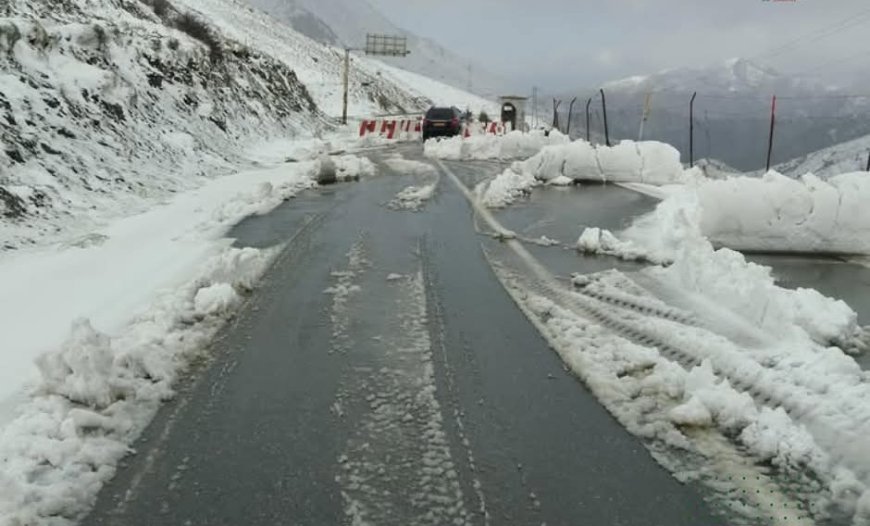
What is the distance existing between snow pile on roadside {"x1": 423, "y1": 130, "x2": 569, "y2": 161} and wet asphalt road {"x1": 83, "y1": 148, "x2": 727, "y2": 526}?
1802 cm

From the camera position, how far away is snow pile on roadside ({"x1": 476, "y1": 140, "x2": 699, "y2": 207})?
1775 centimetres

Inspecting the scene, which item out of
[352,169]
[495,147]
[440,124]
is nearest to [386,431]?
[352,169]

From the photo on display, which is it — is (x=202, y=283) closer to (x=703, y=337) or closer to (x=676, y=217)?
(x=703, y=337)

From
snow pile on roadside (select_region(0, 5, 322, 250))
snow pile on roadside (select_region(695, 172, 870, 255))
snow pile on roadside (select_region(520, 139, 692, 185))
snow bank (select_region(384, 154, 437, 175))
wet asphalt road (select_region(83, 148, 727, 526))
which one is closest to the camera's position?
wet asphalt road (select_region(83, 148, 727, 526))

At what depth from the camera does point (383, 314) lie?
627 cm

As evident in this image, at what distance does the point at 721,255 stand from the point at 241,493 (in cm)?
580

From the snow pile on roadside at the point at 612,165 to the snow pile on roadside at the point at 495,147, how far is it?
6435 mm

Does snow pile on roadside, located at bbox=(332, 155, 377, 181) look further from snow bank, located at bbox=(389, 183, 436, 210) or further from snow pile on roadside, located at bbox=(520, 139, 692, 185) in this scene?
snow pile on roadside, located at bbox=(520, 139, 692, 185)

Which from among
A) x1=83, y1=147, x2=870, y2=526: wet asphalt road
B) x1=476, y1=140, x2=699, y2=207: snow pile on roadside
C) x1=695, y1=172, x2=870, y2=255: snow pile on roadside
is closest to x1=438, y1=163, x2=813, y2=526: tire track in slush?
x1=83, y1=147, x2=870, y2=526: wet asphalt road

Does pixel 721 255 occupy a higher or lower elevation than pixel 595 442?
higher

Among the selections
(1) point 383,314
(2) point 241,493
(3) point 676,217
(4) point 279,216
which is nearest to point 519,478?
(2) point 241,493

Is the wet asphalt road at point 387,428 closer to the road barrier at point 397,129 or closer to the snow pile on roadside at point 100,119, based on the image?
the snow pile on roadside at point 100,119

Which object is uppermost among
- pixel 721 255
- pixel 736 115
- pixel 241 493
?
pixel 736 115

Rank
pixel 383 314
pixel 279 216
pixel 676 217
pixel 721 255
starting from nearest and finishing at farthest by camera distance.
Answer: pixel 383 314, pixel 721 255, pixel 676 217, pixel 279 216
